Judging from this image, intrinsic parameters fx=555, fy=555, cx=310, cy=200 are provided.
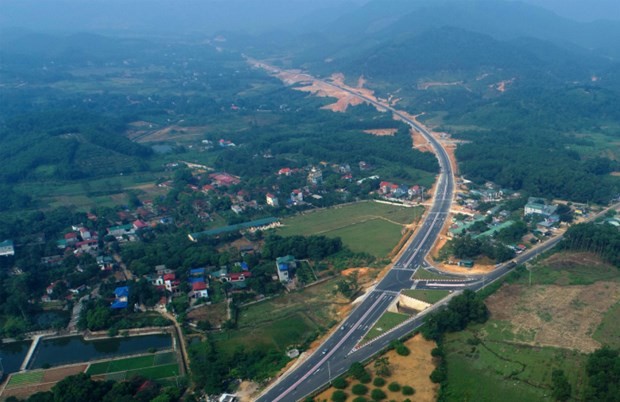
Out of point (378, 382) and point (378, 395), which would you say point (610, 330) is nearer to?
point (378, 382)

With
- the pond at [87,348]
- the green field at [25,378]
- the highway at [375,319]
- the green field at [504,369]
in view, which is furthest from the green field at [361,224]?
the green field at [25,378]

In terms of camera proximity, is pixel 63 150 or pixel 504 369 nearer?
pixel 504 369

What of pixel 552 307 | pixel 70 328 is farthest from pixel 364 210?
pixel 70 328

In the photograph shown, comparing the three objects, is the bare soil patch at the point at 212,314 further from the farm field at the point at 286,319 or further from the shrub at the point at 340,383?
the shrub at the point at 340,383

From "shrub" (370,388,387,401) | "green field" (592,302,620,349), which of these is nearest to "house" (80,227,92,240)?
"shrub" (370,388,387,401)

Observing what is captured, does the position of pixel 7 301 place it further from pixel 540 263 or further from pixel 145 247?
pixel 540 263

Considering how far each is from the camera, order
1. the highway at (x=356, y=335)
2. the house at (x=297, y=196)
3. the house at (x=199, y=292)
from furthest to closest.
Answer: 1. the house at (x=297, y=196)
2. the house at (x=199, y=292)
3. the highway at (x=356, y=335)

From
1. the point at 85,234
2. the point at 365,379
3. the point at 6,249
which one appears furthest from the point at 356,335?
the point at 6,249
